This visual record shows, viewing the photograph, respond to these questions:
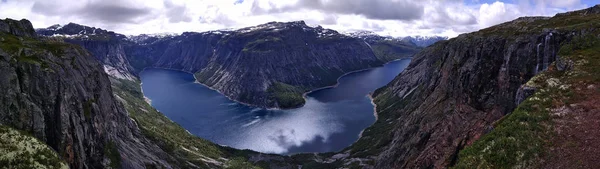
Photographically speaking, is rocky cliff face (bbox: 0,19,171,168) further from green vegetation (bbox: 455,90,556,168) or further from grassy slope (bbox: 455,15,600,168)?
grassy slope (bbox: 455,15,600,168)

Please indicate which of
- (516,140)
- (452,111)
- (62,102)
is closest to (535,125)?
(516,140)

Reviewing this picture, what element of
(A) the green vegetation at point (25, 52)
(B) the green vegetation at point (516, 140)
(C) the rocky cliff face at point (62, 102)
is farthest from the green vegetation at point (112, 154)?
(B) the green vegetation at point (516, 140)

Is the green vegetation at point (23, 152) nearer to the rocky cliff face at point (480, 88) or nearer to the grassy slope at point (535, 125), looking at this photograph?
the grassy slope at point (535, 125)

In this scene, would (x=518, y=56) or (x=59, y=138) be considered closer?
(x=59, y=138)

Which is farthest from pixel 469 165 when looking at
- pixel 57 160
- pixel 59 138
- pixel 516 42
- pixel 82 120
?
pixel 82 120

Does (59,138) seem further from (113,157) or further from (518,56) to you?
(518,56)

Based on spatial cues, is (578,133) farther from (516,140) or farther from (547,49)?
(547,49)

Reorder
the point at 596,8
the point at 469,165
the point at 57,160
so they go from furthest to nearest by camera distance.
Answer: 1. the point at 596,8
2. the point at 57,160
3. the point at 469,165
